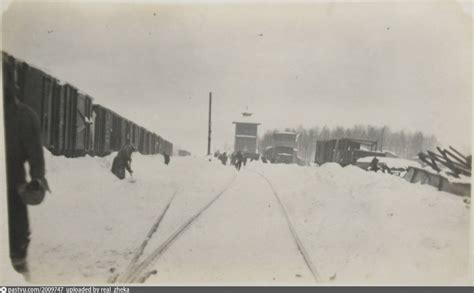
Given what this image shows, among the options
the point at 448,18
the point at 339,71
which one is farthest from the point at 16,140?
the point at 448,18

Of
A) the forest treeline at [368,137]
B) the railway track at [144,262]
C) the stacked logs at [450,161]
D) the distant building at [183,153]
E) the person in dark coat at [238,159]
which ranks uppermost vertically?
the forest treeline at [368,137]

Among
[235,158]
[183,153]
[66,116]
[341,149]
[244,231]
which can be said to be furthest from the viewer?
[341,149]

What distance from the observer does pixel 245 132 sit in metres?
6.91

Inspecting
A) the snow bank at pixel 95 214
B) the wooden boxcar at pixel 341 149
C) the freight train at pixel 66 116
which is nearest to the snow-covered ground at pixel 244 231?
the snow bank at pixel 95 214

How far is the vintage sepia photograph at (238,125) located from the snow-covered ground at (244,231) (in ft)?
0.08

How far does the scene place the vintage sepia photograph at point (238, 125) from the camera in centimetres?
514

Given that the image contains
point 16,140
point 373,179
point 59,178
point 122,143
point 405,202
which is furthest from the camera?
point 122,143

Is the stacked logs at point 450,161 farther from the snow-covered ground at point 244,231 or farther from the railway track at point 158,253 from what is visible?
→ the railway track at point 158,253

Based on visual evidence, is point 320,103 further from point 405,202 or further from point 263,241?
point 263,241

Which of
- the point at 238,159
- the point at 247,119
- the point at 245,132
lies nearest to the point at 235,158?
the point at 238,159

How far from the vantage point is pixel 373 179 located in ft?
22.3

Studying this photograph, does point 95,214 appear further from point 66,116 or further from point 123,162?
point 66,116

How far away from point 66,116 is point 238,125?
3.16m

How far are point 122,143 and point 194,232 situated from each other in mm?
4648
